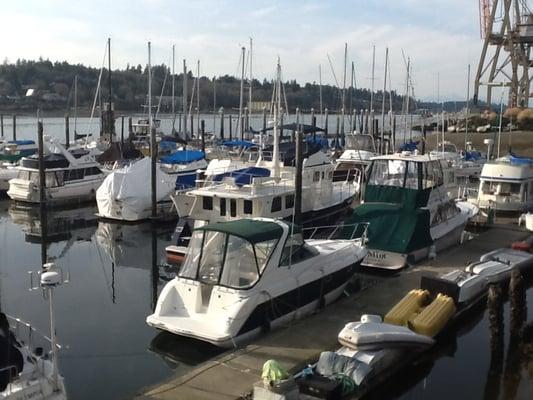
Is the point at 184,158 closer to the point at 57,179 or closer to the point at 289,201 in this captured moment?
the point at 57,179

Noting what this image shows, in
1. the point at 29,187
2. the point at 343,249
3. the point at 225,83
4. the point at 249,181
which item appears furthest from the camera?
the point at 225,83

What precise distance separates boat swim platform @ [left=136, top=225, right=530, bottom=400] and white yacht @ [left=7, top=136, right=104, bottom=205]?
1823cm

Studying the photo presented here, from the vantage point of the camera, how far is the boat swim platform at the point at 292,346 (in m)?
9.40

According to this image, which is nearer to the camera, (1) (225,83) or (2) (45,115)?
(2) (45,115)

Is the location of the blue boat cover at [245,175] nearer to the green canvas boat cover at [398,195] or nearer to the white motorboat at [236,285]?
the green canvas boat cover at [398,195]

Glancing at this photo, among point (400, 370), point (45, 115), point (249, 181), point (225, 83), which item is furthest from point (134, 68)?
point (400, 370)

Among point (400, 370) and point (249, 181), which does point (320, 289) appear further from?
point (249, 181)

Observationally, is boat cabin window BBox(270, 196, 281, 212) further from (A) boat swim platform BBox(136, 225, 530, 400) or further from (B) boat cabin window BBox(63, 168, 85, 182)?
(B) boat cabin window BBox(63, 168, 85, 182)

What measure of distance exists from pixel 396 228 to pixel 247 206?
524 centimetres

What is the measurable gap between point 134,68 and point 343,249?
6397 inches

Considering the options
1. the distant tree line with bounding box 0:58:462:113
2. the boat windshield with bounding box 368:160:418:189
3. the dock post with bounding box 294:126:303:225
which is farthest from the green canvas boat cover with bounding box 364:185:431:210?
the distant tree line with bounding box 0:58:462:113

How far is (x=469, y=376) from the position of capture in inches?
456

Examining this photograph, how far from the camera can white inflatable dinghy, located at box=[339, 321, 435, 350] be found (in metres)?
10.4

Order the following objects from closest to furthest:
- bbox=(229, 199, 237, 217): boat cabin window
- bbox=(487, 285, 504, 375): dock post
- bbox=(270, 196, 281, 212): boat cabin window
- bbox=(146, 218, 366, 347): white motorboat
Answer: bbox=(487, 285, 504, 375): dock post < bbox=(146, 218, 366, 347): white motorboat < bbox=(229, 199, 237, 217): boat cabin window < bbox=(270, 196, 281, 212): boat cabin window
